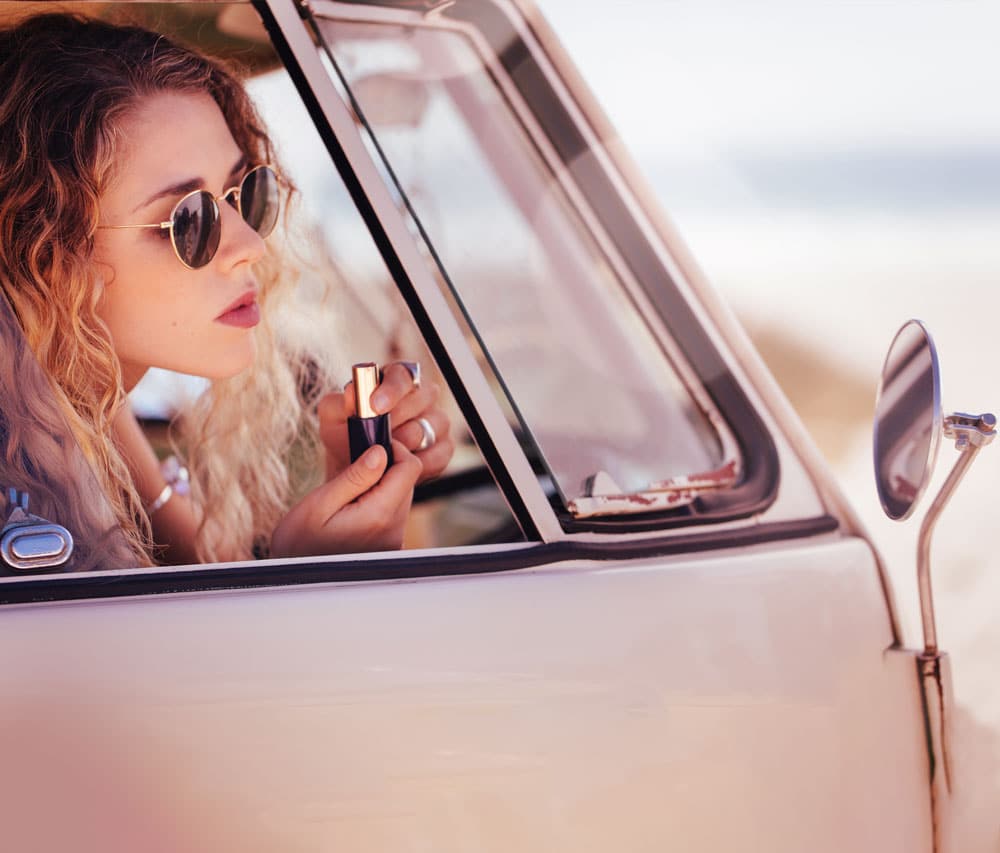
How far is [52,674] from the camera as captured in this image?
1132 millimetres

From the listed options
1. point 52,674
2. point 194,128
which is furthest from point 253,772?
point 194,128

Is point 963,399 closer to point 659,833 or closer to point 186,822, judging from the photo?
point 659,833

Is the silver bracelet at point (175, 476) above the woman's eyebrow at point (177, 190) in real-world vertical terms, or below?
below

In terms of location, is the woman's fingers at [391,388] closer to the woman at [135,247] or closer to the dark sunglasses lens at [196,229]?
the woman at [135,247]

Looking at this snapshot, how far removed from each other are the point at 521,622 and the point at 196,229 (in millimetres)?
715

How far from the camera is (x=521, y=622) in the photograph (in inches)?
48.9

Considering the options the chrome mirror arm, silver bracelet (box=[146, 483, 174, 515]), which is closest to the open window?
the chrome mirror arm

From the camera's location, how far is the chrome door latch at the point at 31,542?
1231 millimetres

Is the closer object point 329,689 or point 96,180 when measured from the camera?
point 329,689

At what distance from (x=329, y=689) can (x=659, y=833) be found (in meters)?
0.41

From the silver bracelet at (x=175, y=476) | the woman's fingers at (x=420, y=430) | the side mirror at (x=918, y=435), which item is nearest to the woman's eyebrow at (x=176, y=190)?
the woman's fingers at (x=420, y=430)

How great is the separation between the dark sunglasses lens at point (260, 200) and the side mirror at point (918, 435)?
3.06 ft

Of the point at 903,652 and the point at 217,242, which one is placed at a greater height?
the point at 217,242

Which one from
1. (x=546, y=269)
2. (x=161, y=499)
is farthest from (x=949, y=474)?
(x=161, y=499)
